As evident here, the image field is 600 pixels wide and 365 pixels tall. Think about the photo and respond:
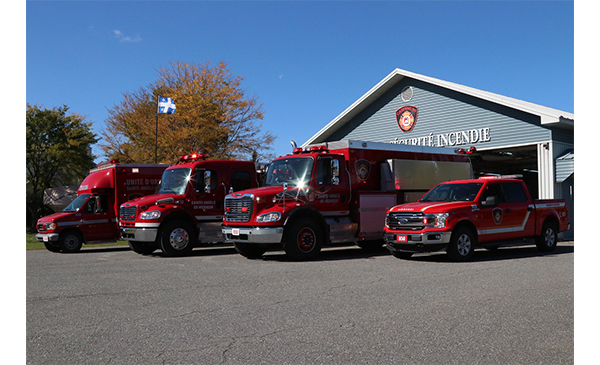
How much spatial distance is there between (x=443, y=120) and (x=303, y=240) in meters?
12.7

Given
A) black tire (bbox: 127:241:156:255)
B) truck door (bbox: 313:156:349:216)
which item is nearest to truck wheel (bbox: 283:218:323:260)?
truck door (bbox: 313:156:349:216)

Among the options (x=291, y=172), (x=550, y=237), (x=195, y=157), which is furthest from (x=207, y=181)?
(x=550, y=237)

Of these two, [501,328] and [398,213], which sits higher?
[398,213]

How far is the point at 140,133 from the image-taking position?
29.0 m

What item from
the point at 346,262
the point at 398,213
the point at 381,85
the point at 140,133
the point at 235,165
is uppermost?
the point at 381,85

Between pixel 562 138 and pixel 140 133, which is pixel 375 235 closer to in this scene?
pixel 562 138

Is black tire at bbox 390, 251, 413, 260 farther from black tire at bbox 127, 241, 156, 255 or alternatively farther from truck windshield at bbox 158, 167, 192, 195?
black tire at bbox 127, 241, 156, 255

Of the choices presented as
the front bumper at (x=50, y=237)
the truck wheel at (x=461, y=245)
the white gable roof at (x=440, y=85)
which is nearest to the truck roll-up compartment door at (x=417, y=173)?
the truck wheel at (x=461, y=245)

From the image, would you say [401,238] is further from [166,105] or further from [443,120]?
[166,105]

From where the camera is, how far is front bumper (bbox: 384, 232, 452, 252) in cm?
1203

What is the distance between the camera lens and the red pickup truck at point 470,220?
479 inches

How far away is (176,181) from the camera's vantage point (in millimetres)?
16031

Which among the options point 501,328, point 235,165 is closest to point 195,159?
point 235,165

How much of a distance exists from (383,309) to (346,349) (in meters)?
1.93
